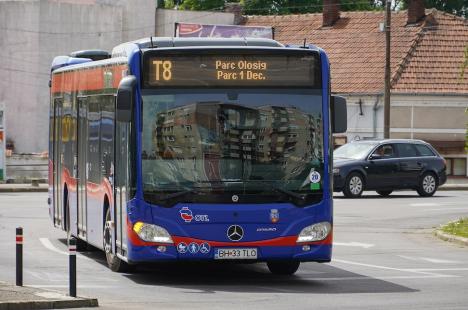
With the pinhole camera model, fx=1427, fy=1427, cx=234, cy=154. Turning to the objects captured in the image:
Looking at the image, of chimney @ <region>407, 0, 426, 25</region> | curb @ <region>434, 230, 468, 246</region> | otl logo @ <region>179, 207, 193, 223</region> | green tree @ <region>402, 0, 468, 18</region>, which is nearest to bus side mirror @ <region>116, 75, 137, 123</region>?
otl logo @ <region>179, 207, 193, 223</region>

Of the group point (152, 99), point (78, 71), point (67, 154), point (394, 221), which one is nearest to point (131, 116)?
point (152, 99)

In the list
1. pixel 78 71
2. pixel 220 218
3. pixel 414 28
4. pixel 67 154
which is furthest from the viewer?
pixel 414 28

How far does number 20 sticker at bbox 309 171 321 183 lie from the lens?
1734 centimetres

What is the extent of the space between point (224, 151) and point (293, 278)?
2.39 m

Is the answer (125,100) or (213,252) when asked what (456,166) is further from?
(125,100)

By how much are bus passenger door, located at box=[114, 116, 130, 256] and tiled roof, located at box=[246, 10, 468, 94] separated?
4350 centimetres

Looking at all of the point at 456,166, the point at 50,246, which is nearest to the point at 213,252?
the point at 50,246

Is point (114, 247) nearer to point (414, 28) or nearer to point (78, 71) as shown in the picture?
point (78, 71)

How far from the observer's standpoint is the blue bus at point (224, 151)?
16969mm

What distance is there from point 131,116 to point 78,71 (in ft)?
14.8

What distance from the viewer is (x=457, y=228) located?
2764 cm

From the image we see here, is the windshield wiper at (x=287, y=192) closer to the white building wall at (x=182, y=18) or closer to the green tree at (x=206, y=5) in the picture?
the white building wall at (x=182, y=18)

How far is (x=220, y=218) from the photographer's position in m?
17.0

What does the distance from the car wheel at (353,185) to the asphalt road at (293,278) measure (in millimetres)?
10370
